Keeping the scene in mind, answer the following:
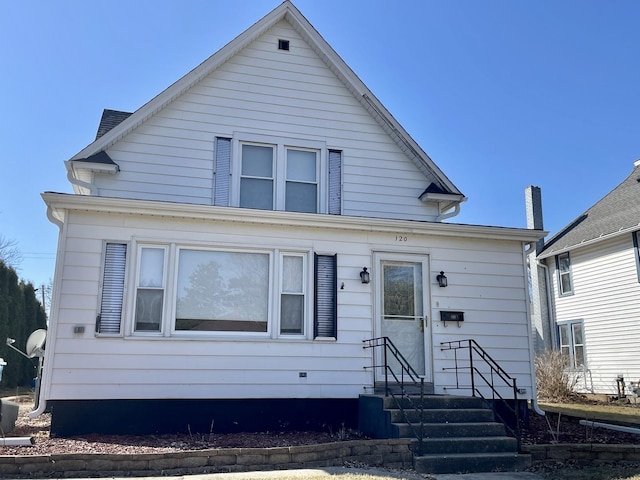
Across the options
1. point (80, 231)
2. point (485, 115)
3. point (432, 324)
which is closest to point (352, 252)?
point (432, 324)

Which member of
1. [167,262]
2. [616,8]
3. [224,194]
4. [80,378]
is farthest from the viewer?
[616,8]

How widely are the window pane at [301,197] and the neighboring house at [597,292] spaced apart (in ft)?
35.3

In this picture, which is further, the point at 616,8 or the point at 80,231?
the point at 616,8

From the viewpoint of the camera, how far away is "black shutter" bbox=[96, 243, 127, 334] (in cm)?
816

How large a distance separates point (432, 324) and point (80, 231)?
5.64 meters

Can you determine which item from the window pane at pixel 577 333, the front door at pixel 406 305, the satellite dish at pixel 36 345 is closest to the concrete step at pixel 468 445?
the front door at pixel 406 305

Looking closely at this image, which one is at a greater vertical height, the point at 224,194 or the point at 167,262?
the point at 224,194

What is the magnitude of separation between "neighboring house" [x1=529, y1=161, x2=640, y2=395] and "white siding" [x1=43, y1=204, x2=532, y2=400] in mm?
9109

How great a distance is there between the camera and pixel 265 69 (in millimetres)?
11133

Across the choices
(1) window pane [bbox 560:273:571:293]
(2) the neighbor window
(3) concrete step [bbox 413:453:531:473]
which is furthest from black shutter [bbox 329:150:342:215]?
(1) window pane [bbox 560:273:571:293]

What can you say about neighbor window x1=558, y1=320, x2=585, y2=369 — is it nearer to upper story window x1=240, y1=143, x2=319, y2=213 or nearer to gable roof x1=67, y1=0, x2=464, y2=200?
gable roof x1=67, y1=0, x2=464, y2=200

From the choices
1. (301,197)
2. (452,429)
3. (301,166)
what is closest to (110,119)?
(301,166)

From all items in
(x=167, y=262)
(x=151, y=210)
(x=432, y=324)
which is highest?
(x=151, y=210)

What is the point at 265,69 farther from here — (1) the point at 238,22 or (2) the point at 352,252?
(2) the point at 352,252
